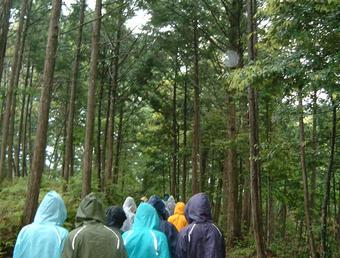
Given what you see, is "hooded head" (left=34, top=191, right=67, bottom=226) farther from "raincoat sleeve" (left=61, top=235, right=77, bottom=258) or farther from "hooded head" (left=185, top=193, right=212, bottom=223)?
"hooded head" (left=185, top=193, right=212, bottom=223)

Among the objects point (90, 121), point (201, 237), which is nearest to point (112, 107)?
point (90, 121)

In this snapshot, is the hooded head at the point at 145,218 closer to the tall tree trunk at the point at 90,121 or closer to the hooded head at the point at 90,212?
the hooded head at the point at 90,212

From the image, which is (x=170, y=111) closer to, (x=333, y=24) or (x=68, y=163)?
(x=68, y=163)

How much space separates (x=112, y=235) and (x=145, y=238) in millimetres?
1085

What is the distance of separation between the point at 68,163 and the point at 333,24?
14369 mm

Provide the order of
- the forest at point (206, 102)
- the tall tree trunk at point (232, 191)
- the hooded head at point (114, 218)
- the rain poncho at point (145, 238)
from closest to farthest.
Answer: the hooded head at point (114, 218), the rain poncho at point (145, 238), the forest at point (206, 102), the tall tree trunk at point (232, 191)

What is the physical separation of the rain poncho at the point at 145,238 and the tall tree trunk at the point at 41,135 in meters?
5.28

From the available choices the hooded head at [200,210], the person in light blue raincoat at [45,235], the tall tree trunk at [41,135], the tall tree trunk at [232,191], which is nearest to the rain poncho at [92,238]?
the person in light blue raincoat at [45,235]

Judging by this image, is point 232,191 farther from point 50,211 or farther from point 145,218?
point 50,211

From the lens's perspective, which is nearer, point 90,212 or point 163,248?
point 90,212

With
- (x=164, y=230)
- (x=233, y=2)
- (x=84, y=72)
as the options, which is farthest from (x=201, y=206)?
(x=84, y=72)

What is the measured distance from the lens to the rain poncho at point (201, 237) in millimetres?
5863

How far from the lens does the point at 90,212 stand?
14.7ft

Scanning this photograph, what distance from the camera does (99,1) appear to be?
13.8 m
